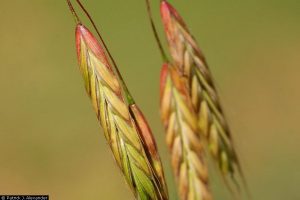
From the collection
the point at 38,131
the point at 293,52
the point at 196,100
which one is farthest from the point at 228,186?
the point at 293,52

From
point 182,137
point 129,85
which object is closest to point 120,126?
point 182,137

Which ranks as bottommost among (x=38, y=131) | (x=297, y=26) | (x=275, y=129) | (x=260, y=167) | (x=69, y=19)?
(x=260, y=167)

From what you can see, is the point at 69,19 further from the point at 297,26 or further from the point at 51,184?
the point at 297,26

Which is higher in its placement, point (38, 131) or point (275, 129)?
point (38, 131)

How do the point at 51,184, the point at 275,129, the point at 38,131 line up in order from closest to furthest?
the point at 51,184 → the point at 38,131 → the point at 275,129

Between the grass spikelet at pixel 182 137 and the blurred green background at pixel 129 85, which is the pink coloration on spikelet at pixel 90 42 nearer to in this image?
the grass spikelet at pixel 182 137

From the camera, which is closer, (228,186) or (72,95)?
(228,186)

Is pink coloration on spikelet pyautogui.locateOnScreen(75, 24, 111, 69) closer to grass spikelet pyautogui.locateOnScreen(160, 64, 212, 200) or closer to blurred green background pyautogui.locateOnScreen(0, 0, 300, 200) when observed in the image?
grass spikelet pyautogui.locateOnScreen(160, 64, 212, 200)

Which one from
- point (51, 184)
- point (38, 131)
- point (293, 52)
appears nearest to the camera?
point (51, 184)
